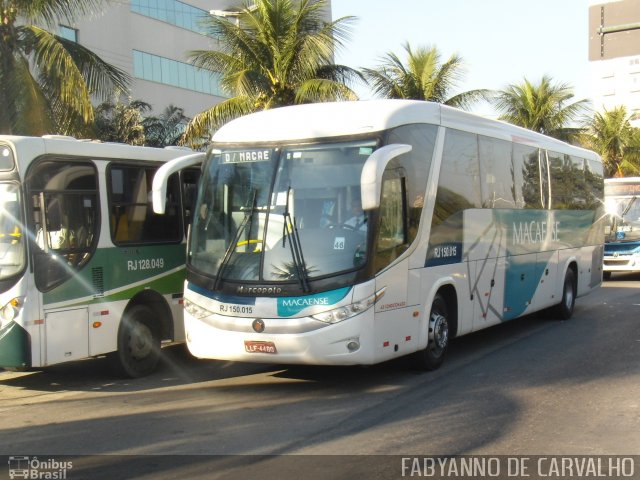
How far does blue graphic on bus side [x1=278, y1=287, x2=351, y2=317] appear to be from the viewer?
802 centimetres

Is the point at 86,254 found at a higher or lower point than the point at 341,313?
higher

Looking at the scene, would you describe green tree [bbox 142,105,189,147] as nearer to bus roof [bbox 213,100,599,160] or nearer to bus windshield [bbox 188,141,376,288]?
bus roof [bbox 213,100,599,160]

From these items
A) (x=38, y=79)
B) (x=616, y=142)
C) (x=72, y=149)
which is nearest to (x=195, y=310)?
(x=72, y=149)

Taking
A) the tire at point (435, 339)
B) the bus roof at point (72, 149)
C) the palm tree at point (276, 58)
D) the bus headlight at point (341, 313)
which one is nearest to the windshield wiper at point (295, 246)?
the bus headlight at point (341, 313)

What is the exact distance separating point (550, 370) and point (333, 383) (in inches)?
110

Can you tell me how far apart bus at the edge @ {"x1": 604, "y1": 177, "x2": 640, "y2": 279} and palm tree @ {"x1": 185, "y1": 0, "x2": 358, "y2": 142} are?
9385 millimetres

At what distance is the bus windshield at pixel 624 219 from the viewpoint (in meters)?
22.9

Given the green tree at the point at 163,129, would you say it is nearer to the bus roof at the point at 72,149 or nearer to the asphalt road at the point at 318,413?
the bus roof at the point at 72,149

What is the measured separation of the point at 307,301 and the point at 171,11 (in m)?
36.1

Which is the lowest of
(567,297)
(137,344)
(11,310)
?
(567,297)

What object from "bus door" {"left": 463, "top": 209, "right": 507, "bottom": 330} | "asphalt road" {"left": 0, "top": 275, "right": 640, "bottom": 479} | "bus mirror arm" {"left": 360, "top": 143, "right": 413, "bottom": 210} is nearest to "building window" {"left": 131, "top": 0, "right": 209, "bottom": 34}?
"bus door" {"left": 463, "top": 209, "right": 507, "bottom": 330}

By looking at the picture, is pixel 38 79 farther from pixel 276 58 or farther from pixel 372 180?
pixel 372 180

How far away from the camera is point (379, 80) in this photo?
2511 cm

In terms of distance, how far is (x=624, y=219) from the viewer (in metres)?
23.4
